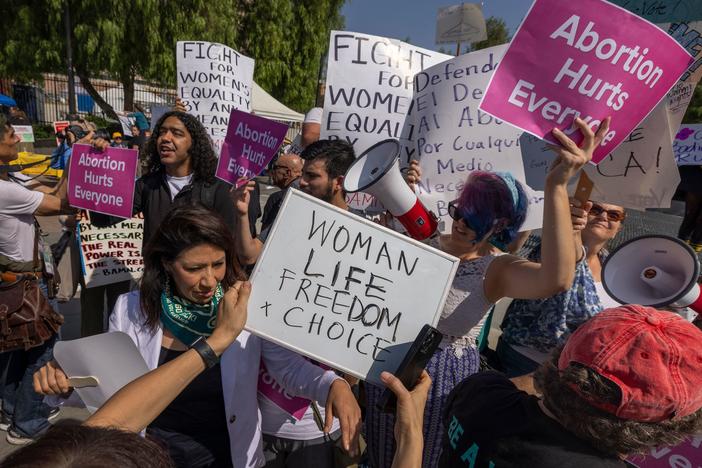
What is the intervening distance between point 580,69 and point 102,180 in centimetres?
256

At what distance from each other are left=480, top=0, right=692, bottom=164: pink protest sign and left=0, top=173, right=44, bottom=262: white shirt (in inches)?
94.1

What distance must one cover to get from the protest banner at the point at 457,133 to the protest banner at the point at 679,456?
134 cm

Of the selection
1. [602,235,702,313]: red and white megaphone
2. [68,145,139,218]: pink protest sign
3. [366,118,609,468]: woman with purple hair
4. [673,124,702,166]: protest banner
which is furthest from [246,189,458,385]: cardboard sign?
[673,124,702,166]: protest banner

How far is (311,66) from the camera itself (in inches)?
831

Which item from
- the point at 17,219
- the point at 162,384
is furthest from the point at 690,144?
the point at 17,219

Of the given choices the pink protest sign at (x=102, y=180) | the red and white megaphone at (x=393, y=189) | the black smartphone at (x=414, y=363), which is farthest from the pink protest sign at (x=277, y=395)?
the pink protest sign at (x=102, y=180)

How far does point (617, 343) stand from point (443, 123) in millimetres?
1759

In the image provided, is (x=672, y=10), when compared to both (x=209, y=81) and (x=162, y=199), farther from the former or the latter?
(x=209, y=81)

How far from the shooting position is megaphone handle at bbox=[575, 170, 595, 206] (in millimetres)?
1812

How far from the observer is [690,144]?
3.95m

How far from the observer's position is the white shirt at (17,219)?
2408 millimetres

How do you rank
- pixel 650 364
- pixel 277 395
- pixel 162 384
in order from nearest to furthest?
1. pixel 650 364
2. pixel 162 384
3. pixel 277 395

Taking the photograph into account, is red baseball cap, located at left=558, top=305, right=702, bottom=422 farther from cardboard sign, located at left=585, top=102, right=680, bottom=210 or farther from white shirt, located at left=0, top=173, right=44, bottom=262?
white shirt, located at left=0, top=173, right=44, bottom=262

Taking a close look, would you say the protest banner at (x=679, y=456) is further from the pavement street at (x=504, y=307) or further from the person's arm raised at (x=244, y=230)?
the person's arm raised at (x=244, y=230)
